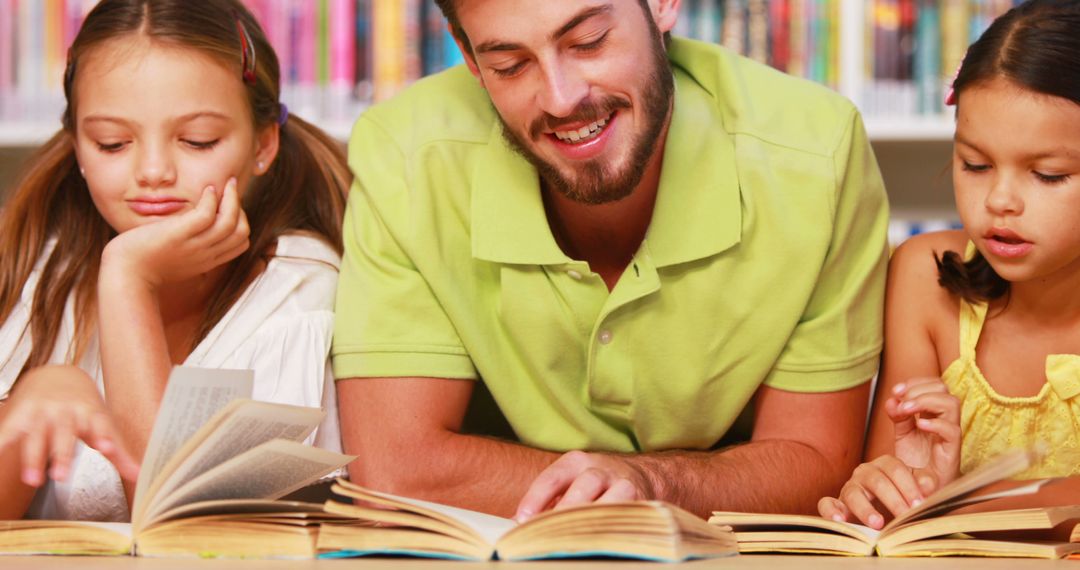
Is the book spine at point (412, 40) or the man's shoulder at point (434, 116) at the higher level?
the book spine at point (412, 40)

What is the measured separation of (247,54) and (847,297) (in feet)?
2.69

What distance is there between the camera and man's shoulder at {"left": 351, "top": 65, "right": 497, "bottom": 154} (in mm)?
1451

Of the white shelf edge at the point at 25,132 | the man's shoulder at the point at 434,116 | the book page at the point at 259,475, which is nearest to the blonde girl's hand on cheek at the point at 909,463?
the book page at the point at 259,475

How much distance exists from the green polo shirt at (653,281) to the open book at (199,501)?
417 millimetres

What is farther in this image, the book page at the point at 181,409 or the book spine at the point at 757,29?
the book spine at the point at 757,29

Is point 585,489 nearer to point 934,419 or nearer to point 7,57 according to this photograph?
point 934,419

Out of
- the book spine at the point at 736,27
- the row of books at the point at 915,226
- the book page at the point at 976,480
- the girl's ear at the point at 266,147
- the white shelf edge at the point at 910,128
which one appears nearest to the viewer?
the book page at the point at 976,480

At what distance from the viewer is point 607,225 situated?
1.46 meters

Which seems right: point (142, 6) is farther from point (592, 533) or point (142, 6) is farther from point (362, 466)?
point (592, 533)

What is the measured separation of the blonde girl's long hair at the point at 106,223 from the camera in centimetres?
150

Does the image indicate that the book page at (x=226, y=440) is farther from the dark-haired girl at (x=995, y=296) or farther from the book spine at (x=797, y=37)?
the book spine at (x=797, y=37)

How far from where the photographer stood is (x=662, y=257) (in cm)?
135

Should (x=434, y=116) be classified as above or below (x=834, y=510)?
above

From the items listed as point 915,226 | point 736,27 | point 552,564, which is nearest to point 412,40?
point 736,27
